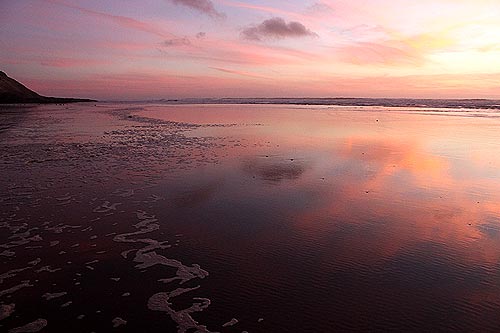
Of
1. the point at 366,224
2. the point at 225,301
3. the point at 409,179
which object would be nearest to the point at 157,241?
the point at 225,301

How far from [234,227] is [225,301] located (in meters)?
2.79

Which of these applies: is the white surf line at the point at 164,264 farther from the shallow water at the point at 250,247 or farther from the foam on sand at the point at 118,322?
the foam on sand at the point at 118,322

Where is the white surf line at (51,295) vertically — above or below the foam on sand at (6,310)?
below

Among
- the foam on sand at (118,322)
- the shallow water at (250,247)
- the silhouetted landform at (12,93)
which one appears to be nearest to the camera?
the foam on sand at (118,322)

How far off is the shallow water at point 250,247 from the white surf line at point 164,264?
3 centimetres

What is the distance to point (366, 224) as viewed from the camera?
770 centimetres

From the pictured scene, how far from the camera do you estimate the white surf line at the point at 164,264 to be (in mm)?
4441

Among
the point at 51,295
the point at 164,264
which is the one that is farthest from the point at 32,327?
the point at 164,264

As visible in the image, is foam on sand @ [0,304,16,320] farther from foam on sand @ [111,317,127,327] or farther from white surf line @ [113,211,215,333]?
white surf line @ [113,211,215,333]

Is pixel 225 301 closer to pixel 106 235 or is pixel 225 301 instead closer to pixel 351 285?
pixel 351 285

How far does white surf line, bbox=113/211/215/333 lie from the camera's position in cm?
444

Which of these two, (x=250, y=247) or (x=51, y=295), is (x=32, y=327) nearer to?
(x=51, y=295)

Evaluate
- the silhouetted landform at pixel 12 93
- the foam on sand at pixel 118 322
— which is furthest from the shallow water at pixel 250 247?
the silhouetted landform at pixel 12 93

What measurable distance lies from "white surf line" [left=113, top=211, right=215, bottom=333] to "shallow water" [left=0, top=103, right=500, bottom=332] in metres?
0.03
